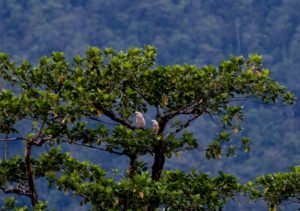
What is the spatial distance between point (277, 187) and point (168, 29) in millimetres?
117136

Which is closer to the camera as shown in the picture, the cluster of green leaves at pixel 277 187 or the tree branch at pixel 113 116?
the tree branch at pixel 113 116

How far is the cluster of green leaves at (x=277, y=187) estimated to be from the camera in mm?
10859

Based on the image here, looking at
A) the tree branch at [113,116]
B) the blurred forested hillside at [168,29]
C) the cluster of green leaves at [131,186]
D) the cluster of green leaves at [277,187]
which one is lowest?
the cluster of green leaves at [131,186]

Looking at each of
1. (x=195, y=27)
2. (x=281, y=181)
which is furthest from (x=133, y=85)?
(x=195, y=27)

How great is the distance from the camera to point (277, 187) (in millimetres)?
10875

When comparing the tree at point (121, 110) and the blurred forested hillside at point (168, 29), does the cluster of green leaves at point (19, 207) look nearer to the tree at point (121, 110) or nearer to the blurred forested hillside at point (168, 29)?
the tree at point (121, 110)

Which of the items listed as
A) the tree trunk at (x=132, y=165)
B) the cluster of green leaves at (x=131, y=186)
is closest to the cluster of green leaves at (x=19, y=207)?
the cluster of green leaves at (x=131, y=186)

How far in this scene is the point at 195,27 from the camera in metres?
126

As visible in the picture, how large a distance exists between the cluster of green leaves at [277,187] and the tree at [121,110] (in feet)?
1.20

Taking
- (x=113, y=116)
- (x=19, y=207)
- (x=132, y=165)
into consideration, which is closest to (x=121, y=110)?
(x=113, y=116)

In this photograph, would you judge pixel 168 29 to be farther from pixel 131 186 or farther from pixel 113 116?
pixel 131 186

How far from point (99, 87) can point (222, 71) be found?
1.55m

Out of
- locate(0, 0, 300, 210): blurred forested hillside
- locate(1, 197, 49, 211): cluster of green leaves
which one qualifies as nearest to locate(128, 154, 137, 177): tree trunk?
locate(1, 197, 49, 211): cluster of green leaves

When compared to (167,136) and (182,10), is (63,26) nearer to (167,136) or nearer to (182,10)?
(182,10)
